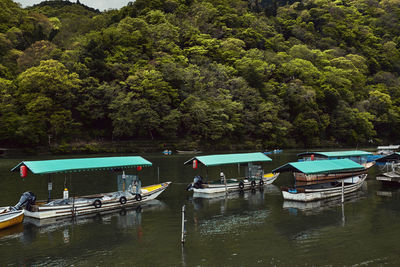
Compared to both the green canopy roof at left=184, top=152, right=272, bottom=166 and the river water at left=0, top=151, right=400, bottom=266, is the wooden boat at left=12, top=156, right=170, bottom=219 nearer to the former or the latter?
the river water at left=0, top=151, right=400, bottom=266

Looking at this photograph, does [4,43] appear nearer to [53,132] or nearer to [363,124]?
[53,132]

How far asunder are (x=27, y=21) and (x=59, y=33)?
11315mm

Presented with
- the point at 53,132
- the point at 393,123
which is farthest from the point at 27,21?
the point at 393,123

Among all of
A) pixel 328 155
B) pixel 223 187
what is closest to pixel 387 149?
Result: pixel 328 155

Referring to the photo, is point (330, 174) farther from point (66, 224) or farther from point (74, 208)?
point (66, 224)

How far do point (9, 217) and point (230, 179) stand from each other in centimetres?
2467

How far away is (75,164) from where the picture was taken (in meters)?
30.5

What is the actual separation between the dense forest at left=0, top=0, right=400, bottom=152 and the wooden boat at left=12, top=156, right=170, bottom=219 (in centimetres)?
5154

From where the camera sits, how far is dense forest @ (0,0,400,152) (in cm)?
8250

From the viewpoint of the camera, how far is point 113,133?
86.2 meters

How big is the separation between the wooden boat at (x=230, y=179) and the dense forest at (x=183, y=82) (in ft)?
159

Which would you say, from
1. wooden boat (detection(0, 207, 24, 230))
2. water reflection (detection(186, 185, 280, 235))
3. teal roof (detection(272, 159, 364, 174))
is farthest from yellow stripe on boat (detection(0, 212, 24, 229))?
teal roof (detection(272, 159, 364, 174))

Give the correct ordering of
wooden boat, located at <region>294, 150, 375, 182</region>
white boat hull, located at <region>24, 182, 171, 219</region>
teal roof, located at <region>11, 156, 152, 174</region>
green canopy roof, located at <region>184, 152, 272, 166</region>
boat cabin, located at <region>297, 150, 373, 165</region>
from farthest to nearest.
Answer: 1. boat cabin, located at <region>297, 150, 373, 165</region>
2. wooden boat, located at <region>294, 150, 375, 182</region>
3. green canopy roof, located at <region>184, 152, 272, 166</region>
4. teal roof, located at <region>11, 156, 152, 174</region>
5. white boat hull, located at <region>24, 182, 171, 219</region>

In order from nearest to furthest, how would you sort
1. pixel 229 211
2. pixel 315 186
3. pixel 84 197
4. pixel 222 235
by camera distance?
pixel 222 235
pixel 229 211
pixel 84 197
pixel 315 186
